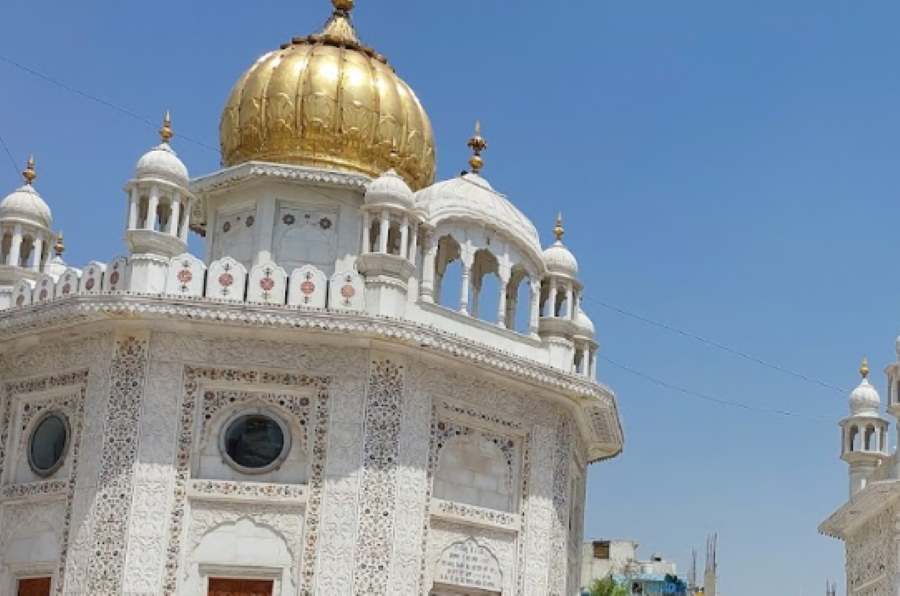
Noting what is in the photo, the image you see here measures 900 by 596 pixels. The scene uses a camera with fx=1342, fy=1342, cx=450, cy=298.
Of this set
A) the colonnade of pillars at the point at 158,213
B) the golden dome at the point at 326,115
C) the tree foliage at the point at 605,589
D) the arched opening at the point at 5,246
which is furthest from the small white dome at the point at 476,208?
the tree foliage at the point at 605,589

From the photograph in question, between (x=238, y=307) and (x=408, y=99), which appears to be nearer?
(x=238, y=307)

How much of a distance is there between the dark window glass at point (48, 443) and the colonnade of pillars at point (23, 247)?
7.96 feet

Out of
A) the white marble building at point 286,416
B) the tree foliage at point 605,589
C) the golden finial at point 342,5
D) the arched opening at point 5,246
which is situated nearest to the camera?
the white marble building at point 286,416

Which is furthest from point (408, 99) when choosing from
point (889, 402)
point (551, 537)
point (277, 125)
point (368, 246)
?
point (889, 402)

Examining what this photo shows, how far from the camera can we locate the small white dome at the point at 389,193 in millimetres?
13992

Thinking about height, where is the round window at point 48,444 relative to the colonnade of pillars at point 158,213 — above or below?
below

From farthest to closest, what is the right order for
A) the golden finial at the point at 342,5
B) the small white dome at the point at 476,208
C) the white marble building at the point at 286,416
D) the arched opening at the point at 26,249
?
the golden finial at the point at 342,5 → the arched opening at the point at 26,249 → the small white dome at the point at 476,208 → the white marble building at the point at 286,416

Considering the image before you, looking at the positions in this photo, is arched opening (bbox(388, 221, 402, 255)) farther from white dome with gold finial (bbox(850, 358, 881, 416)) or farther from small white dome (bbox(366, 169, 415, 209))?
white dome with gold finial (bbox(850, 358, 881, 416))

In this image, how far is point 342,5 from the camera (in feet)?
58.9

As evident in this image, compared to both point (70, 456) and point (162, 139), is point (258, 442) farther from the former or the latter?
point (162, 139)

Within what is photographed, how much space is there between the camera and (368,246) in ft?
45.7

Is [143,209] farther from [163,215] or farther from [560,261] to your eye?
[560,261]

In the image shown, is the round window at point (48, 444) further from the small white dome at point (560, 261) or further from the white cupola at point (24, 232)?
the small white dome at point (560, 261)

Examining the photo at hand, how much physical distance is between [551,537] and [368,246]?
381 centimetres
